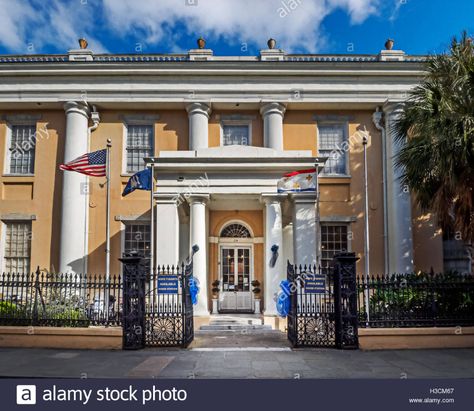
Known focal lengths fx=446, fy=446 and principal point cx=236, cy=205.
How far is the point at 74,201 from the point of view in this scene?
700 inches

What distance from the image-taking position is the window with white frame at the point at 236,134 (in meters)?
18.8

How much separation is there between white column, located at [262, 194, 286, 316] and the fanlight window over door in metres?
2.85

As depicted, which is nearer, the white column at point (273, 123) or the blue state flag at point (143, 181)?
the blue state flag at point (143, 181)

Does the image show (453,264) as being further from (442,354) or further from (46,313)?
(46,313)

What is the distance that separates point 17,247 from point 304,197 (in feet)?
39.1

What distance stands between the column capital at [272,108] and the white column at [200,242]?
18.3 feet

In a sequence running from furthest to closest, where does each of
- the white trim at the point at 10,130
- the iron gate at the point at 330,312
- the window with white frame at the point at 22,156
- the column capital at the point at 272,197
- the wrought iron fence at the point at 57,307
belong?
the window with white frame at the point at 22,156 → the white trim at the point at 10,130 → the column capital at the point at 272,197 → the wrought iron fence at the point at 57,307 → the iron gate at the point at 330,312

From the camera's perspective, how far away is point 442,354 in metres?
10.3

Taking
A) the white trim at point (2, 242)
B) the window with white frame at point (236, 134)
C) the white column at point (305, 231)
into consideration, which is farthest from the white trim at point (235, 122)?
the white trim at point (2, 242)

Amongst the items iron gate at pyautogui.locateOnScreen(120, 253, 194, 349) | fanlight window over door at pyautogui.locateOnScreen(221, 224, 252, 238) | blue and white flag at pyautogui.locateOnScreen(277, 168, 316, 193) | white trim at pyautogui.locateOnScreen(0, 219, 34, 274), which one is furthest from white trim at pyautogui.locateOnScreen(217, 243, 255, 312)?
white trim at pyautogui.locateOnScreen(0, 219, 34, 274)

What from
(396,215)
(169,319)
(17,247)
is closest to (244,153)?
(169,319)

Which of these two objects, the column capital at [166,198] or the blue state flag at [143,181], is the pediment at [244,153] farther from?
the blue state flag at [143,181]

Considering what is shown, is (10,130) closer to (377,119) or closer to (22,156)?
(22,156)

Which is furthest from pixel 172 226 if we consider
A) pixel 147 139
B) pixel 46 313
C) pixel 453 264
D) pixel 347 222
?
pixel 453 264
